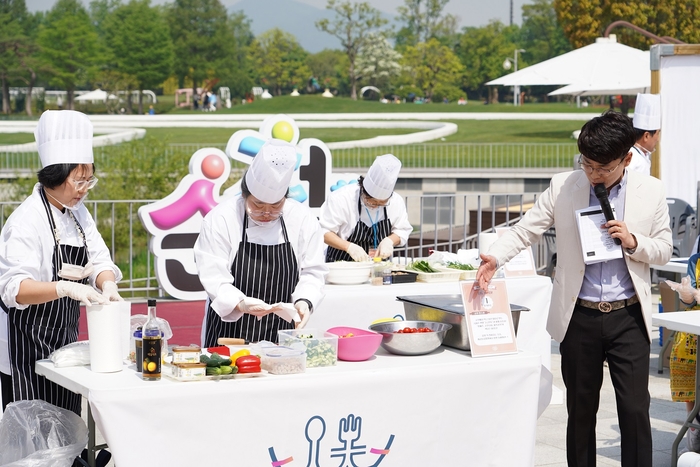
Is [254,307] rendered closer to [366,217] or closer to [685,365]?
[366,217]

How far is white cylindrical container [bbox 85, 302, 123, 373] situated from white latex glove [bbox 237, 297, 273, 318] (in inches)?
23.4

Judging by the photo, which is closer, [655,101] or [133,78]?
[655,101]

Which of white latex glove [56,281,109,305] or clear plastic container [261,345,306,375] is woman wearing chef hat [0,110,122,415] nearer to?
white latex glove [56,281,109,305]

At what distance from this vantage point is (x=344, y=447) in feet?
12.2

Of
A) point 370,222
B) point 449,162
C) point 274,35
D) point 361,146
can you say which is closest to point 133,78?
point 274,35

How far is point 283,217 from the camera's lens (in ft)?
14.0

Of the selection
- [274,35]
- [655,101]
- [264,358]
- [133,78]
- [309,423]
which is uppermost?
[274,35]

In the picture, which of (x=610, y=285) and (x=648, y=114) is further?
(x=648, y=114)

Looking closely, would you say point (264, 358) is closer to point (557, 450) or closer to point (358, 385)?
point (358, 385)

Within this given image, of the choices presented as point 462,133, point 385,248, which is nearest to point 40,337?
point 385,248

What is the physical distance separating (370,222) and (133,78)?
203 feet

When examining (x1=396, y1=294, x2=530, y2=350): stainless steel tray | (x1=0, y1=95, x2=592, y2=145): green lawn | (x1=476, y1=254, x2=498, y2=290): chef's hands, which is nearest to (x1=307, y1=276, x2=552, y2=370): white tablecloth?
(x1=396, y1=294, x2=530, y2=350): stainless steel tray

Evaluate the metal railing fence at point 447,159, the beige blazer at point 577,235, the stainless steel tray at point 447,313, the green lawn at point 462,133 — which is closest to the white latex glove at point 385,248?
the stainless steel tray at point 447,313

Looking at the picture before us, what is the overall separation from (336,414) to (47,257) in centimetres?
127
